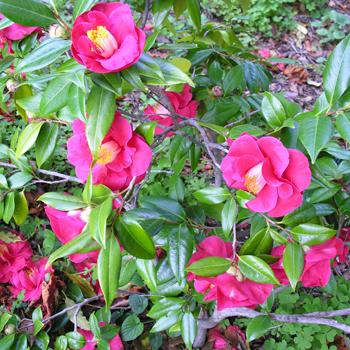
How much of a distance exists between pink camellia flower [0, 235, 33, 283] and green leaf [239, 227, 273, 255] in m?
0.95

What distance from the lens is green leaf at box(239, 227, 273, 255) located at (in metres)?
0.85

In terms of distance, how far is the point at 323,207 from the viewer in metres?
0.99

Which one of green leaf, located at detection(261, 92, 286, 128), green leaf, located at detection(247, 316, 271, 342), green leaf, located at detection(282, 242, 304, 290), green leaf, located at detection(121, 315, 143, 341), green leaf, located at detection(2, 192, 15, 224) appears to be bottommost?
green leaf, located at detection(121, 315, 143, 341)

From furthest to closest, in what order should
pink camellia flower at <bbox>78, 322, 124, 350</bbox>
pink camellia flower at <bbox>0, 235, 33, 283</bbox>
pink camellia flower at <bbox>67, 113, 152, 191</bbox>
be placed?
pink camellia flower at <bbox>0, 235, 33, 283</bbox> < pink camellia flower at <bbox>78, 322, 124, 350</bbox> < pink camellia flower at <bbox>67, 113, 152, 191</bbox>

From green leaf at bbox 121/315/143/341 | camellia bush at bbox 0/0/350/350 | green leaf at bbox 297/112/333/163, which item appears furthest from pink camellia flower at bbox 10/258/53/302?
green leaf at bbox 297/112/333/163

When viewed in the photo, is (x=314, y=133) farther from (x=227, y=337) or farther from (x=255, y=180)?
(x=227, y=337)

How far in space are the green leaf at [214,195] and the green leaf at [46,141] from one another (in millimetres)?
309

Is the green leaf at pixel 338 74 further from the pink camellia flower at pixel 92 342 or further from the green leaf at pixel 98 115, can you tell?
the pink camellia flower at pixel 92 342

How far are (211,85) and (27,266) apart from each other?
0.86m

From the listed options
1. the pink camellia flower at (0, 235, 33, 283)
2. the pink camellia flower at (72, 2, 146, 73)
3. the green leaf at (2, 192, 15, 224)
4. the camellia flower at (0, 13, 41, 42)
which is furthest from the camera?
the pink camellia flower at (0, 235, 33, 283)

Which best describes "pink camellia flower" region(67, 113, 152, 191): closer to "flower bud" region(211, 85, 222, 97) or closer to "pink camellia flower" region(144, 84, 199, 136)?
"pink camellia flower" region(144, 84, 199, 136)

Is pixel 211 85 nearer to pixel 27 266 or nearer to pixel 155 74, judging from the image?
pixel 155 74

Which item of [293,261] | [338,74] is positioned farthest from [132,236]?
[338,74]

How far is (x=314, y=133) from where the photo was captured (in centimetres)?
67
